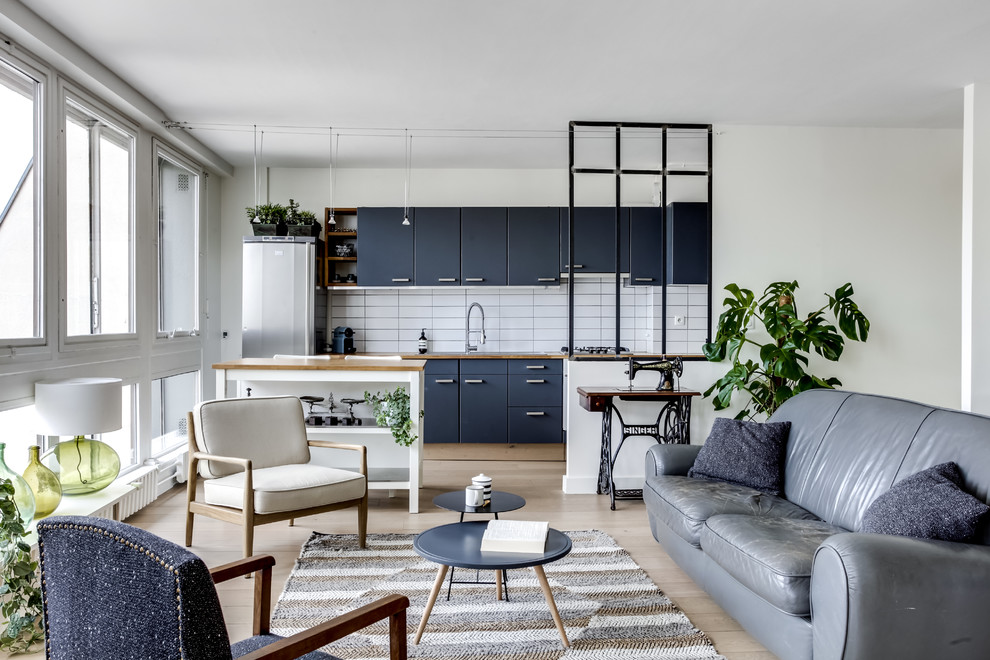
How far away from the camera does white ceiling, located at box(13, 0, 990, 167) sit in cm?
330

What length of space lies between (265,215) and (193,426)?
2.87 m

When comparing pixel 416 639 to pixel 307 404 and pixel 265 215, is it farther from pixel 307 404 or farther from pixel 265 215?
pixel 265 215

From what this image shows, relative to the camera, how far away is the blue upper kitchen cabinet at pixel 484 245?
20.8ft

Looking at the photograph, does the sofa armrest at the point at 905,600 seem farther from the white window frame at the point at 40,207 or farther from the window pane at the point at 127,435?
the window pane at the point at 127,435

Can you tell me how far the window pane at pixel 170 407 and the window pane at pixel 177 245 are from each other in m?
0.43

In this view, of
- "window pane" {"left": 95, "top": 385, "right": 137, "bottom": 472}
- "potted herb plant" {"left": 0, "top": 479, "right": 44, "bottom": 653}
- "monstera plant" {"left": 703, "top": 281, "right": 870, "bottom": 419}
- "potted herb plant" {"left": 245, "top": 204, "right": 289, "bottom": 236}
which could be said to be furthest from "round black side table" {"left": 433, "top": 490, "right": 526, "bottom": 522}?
"potted herb plant" {"left": 245, "top": 204, "right": 289, "bottom": 236}

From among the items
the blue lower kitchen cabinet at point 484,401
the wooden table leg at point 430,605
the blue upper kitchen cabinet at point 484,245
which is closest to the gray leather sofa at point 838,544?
the wooden table leg at point 430,605

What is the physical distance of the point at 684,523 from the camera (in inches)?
117

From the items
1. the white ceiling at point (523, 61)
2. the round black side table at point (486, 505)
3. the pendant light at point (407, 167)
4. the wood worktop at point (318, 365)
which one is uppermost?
the white ceiling at point (523, 61)

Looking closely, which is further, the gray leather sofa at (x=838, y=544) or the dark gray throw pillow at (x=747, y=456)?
the dark gray throw pillow at (x=747, y=456)

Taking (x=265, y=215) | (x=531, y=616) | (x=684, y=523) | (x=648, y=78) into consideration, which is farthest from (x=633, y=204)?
(x=531, y=616)

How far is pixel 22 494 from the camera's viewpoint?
2676 millimetres

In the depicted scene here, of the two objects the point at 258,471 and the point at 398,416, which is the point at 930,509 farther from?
the point at 258,471

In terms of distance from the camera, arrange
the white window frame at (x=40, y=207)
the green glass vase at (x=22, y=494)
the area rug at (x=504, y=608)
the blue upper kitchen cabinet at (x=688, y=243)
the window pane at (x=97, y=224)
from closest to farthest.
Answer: the area rug at (x=504, y=608), the green glass vase at (x=22, y=494), the white window frame at (x=40, y=207), the window pane at (x=97, y=224), the blue upper kitchen cabinet at (x=688, y=243)
